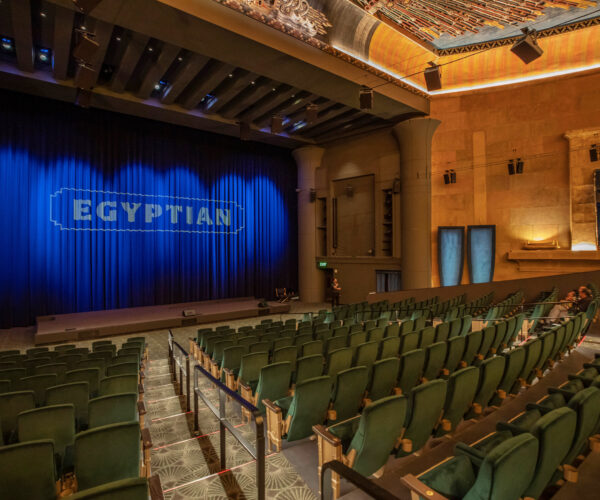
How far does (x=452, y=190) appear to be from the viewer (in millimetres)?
12438

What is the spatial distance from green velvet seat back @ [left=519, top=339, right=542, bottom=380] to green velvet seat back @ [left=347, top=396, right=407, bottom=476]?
1.76m

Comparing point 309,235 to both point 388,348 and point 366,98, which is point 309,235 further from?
point 388,348

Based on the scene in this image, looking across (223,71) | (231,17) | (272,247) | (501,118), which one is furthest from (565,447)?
(272,247)

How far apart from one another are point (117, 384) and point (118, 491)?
2.43 metres

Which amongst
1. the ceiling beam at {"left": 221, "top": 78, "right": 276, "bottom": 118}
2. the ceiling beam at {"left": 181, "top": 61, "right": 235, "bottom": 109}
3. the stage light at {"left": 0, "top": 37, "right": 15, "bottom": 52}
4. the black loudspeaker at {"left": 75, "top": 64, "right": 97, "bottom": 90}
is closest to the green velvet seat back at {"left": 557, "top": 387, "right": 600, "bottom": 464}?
the black loudspeaker at {"left": 75, "top": 64, "right": 97, "bottom": 90}

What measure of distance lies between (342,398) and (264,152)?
47.9 feet

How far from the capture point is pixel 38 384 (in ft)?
12.4

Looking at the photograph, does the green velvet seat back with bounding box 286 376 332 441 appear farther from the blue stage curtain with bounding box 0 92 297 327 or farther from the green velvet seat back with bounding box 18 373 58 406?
the blue stage curtain with bounding box 0 92 297 327

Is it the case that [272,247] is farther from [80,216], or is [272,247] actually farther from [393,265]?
[80,216]

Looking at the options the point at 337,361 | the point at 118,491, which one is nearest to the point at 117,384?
the point at 337,361

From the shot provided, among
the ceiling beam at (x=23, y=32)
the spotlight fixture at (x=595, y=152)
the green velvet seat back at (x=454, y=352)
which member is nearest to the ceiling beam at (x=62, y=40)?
the ceiling beam at (x=23, y=32)

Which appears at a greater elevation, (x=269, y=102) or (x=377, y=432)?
(x=269, y=102)

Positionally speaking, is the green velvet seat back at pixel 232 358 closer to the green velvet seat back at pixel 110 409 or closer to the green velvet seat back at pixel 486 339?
the green velvet seat back at pixel 110 409

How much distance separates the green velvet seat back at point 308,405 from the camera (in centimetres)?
269
